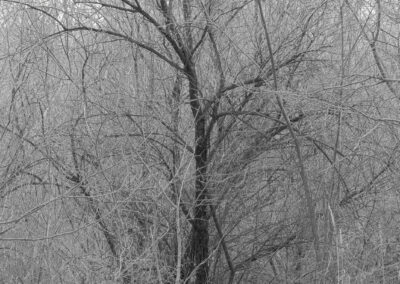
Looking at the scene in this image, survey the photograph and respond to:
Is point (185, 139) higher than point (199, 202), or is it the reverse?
point (185, 139)

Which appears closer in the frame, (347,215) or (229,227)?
(347,215)

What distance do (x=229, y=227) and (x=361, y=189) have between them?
111cm

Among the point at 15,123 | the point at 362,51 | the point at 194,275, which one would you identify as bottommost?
the point at 194,275

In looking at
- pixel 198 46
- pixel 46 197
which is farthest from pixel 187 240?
pixel 198 46

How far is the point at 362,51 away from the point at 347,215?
4.47 feet

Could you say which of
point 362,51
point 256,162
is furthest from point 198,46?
point 362,51

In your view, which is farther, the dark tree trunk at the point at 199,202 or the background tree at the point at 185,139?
the dark tree trunk at the point at 199,202

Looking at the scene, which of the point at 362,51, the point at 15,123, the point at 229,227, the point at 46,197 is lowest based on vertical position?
the point at 229,227

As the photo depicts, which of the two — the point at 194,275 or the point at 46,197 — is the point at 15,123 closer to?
the point at 46,197

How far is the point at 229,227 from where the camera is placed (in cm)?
541

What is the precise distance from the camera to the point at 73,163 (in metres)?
5.45

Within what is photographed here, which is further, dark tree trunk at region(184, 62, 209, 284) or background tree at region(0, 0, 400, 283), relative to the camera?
dark tree trunk at region(184, 62, 209, 284)

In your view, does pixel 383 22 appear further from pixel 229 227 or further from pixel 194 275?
pixel 194 275

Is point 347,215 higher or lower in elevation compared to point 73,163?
lower
